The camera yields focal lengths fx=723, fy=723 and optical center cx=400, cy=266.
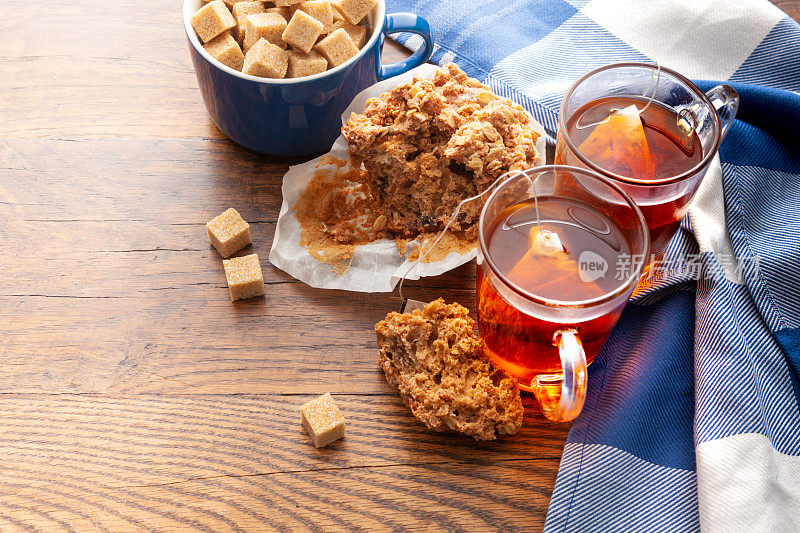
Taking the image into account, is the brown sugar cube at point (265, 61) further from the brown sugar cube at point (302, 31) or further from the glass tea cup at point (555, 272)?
the glass tea cup at point (555, 272)

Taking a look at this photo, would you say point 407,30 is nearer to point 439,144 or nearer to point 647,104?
point 439,144

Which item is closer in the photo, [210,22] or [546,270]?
[546,270]

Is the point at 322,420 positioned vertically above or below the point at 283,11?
below

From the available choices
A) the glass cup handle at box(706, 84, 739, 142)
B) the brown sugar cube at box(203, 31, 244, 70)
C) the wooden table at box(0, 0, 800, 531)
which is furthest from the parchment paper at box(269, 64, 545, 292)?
the glass cup handle at box(706, 84, 739, 142)

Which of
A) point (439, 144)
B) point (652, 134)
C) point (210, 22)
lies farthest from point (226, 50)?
point (652, 134)

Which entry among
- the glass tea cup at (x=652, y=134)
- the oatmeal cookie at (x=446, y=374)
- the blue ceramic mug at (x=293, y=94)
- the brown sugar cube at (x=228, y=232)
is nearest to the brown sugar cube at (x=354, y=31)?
the blue ceramic mug at (x=293, y=94)
